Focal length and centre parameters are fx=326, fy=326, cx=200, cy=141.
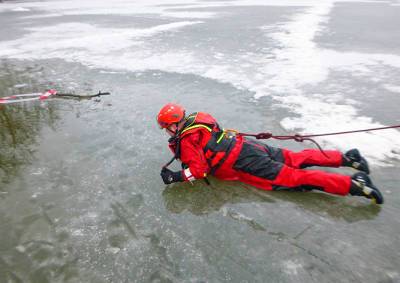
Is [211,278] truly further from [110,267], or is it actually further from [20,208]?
[20,208]

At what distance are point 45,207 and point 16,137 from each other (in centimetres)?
193

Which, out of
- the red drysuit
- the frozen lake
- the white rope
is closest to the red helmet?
the red drysuit

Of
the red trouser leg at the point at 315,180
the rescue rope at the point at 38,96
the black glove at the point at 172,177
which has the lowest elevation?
the rescue rope at the point at 38,96

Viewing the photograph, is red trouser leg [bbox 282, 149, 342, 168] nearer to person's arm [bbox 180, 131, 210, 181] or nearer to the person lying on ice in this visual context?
the person lying on ice

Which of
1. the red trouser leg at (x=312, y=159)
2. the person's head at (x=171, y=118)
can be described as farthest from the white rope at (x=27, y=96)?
the red trouser leg at (x=312, y=159)

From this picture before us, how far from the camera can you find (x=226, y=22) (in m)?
13.9

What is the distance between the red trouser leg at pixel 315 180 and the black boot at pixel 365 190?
0.05 metres

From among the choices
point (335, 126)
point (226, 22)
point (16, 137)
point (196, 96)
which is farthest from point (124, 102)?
point (226, 22)

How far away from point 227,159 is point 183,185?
0.56m

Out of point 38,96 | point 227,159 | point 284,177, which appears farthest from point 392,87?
point 38,96

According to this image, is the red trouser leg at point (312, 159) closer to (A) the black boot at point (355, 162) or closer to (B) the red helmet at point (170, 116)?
→ (A) the black boot at point (355, 162)

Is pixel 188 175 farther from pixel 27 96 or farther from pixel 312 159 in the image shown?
pixel 27 96

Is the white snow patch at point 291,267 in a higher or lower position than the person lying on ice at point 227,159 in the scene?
lower

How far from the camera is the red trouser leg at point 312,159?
3.45 metres
